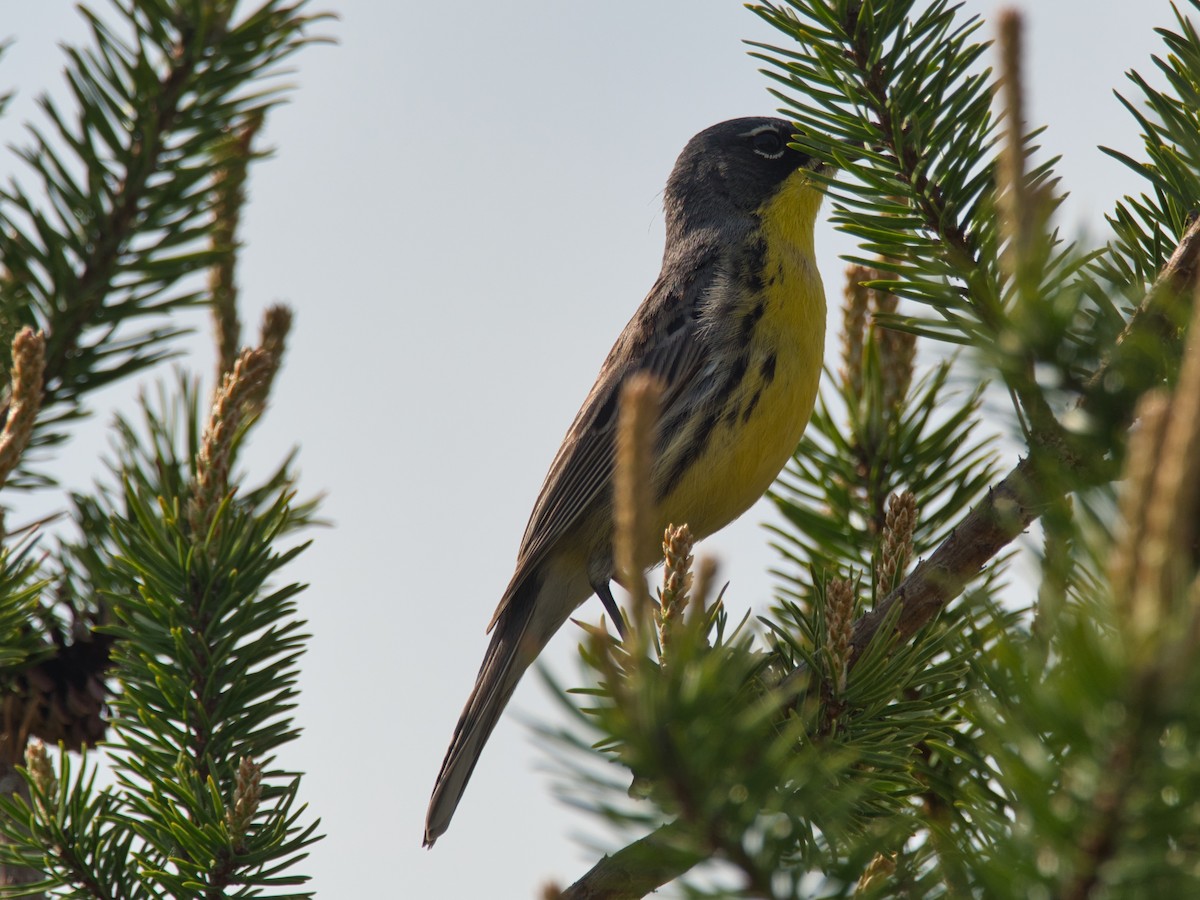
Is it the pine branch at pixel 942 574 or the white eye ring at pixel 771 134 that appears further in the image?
the white eye ring at pixel 771 134

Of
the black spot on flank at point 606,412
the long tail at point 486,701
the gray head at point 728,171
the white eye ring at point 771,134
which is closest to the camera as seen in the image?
the long tail at point 486,701

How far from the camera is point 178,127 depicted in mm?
3080

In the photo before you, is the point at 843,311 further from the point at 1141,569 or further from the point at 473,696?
the point at 1141,569

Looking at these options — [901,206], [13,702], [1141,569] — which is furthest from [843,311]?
[1141,569]

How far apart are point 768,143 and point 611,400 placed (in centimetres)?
178

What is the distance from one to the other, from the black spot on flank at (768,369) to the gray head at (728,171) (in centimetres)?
126

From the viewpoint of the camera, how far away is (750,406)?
4965 millimetres

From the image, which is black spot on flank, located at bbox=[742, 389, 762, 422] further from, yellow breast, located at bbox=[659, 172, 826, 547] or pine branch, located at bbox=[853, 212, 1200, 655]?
pine branch, located at bbox=[853, 212, 1200, 655]

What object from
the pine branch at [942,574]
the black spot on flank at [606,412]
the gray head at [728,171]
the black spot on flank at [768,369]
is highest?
the gray head at [728,171]

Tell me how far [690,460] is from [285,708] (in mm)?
2743

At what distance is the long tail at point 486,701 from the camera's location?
15.5ft

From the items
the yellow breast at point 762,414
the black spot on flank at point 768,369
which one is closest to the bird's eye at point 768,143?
the yellow breast at point 762,414

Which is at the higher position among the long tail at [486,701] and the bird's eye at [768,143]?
the bird's eye at [768,143]

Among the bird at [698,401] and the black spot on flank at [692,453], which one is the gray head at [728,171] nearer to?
the bird at [698,401]
